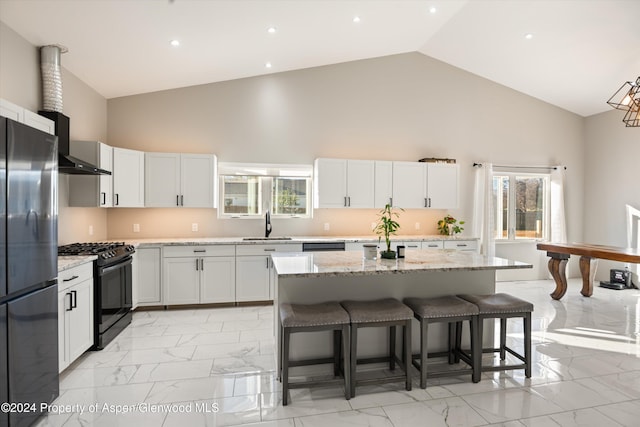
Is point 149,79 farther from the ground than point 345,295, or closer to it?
farther from the ground

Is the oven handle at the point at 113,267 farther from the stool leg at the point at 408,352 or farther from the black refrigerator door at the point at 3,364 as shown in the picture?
the stool leg at the point at 408,352

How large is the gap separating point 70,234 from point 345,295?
338 cm

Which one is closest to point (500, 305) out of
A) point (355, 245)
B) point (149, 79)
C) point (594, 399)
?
point (594, 399)

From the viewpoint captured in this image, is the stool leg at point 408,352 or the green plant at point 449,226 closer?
→ the stool leg at point 408,352

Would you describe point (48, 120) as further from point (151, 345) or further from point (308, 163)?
point (308, 163)

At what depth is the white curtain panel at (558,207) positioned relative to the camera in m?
6.28

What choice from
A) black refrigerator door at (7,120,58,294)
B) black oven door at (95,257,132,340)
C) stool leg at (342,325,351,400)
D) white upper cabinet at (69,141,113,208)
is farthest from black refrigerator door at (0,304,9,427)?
white upper cabinet at (69,141,113,208)

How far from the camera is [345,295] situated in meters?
2.78

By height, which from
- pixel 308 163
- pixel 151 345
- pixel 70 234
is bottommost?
pixel 151 345

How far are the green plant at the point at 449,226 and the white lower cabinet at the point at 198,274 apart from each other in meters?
3.59

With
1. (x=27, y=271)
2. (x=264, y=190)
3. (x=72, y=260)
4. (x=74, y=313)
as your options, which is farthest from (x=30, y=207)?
(x=264, y=190)

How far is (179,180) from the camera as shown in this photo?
4.75 metres

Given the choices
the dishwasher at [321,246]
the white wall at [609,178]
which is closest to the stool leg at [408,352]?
the dishwasher at [321,246]

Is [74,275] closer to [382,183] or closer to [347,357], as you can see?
[347,357]
